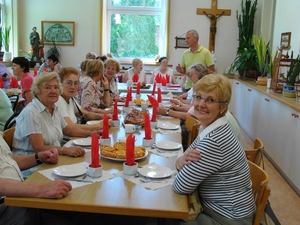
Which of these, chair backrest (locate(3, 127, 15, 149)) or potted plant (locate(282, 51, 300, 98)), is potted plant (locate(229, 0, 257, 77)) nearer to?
potted plant (locate(282, 51, 300, 98))

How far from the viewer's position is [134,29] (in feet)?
26.5

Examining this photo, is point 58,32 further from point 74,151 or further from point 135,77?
point 74,151

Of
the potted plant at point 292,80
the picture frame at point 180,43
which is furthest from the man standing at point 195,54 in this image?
the picture frame at point 180,43

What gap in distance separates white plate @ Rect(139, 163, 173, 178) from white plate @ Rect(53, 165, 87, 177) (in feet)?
1.02

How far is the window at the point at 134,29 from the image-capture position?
7910 millimetres

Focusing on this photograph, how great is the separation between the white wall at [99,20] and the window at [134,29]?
24cm

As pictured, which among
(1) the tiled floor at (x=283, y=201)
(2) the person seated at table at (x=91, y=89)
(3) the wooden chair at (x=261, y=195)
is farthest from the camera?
(2) the person seated at table at (x=91, y=89)

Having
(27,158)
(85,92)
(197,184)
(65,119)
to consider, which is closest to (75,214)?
(27,158)

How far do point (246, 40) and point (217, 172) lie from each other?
615 cm

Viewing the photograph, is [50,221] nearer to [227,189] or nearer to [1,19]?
[227,189]

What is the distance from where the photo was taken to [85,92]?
12.3 ft

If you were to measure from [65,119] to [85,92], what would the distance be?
1.03m

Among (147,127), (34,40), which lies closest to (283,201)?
(147,127)

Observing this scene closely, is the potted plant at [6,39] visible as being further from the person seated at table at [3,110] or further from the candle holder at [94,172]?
the candle holder at [94,172]
